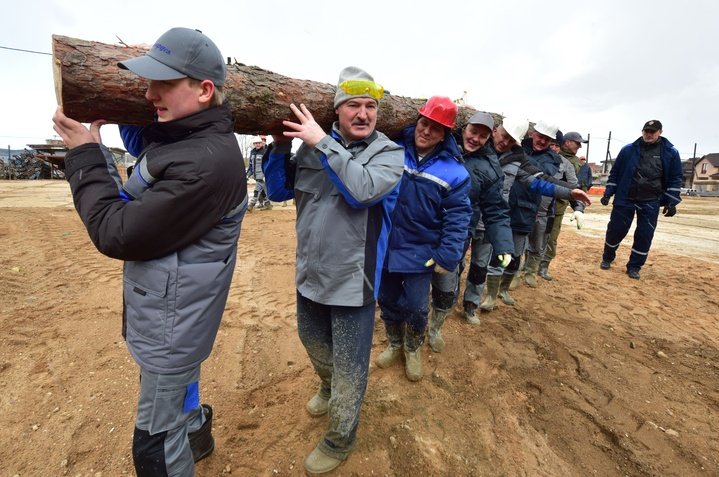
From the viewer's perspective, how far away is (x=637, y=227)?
5910 mm

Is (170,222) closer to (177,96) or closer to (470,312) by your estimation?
(177,96)

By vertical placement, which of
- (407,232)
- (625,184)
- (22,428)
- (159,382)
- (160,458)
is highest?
(625,184)

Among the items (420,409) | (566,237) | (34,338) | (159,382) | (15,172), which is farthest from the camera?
(15,172)

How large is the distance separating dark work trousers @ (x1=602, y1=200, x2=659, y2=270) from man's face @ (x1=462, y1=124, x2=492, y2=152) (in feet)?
13.5

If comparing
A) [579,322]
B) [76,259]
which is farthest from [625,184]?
[76,259]

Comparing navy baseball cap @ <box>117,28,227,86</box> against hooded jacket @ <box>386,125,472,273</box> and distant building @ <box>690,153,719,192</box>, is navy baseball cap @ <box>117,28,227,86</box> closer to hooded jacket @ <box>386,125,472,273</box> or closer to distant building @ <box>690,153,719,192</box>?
hooded jacket @ <box>386,125,472,273</box>

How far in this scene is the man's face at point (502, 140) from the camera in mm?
3775

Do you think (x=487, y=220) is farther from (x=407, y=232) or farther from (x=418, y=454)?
(x=418, y=454)

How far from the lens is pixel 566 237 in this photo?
9258mm

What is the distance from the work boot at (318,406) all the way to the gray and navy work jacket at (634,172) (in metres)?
6.04

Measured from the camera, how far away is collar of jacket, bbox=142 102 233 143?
139 centimetres

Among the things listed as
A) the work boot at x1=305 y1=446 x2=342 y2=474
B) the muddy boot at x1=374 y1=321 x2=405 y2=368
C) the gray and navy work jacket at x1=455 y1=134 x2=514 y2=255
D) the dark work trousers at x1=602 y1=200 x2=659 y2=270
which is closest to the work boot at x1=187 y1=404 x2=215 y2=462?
the work boot at x1=305 y1=446 x2=342 y2=474

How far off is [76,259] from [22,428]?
12.3 ft

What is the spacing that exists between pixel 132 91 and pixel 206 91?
0.56 meters
